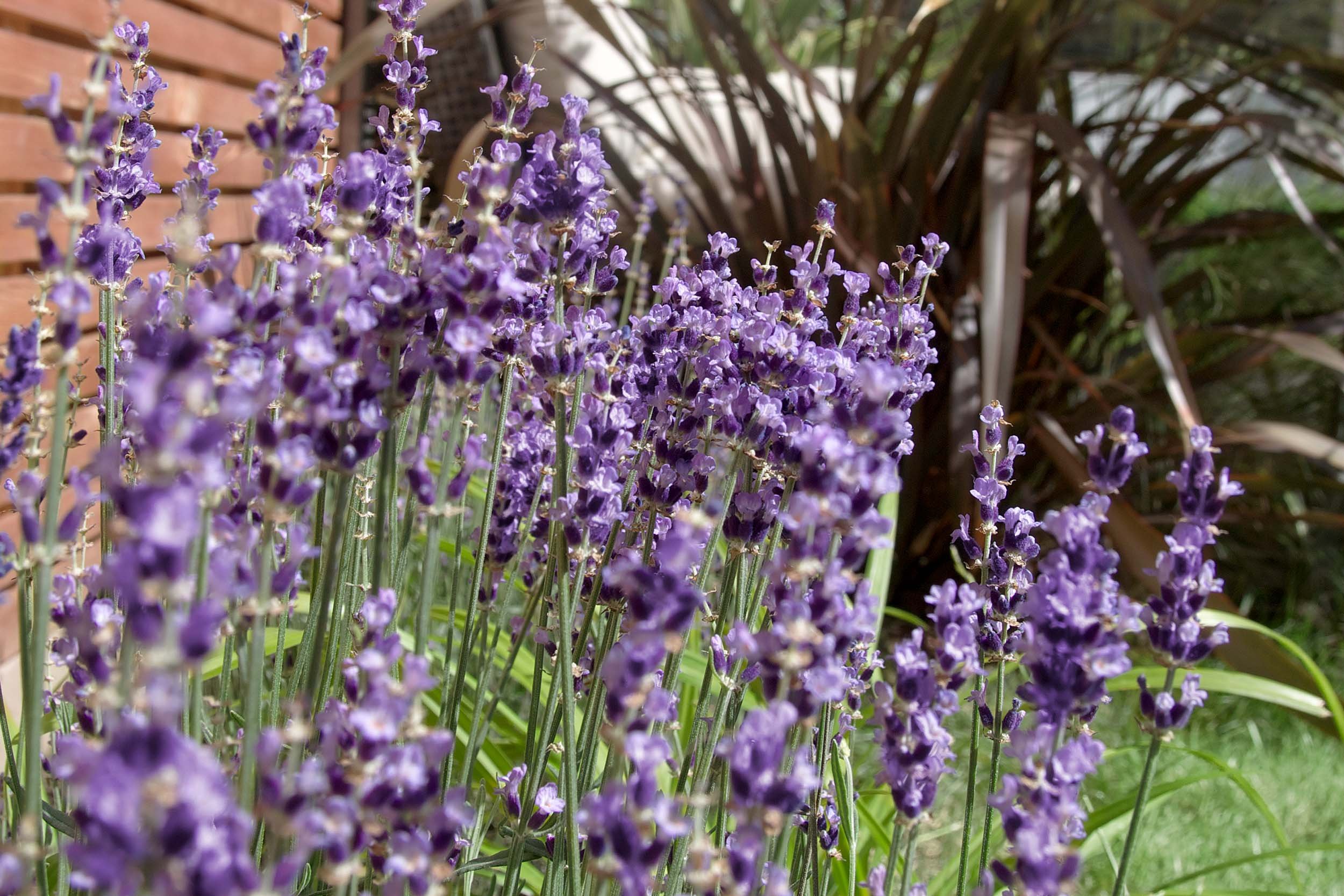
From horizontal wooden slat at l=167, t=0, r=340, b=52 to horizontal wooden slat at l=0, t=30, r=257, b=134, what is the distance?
0.42 ft

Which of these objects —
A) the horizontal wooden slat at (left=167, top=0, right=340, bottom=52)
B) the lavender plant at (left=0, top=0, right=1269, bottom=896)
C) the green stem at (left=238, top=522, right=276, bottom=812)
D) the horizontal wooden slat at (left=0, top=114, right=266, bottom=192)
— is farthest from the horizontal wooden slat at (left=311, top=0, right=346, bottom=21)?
the green stem at (left=238, top=522, right=276, bottom=812)

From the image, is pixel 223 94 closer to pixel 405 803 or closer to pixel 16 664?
pixel 16 664

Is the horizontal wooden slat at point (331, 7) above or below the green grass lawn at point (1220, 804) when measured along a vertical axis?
above

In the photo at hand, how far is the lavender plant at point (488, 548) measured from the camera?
412 millimetres

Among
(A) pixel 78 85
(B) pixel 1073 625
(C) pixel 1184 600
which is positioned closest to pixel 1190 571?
(C) pixel 1184 600

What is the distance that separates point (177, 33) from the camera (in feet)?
6.36

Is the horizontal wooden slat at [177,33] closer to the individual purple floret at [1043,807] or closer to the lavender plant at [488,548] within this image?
the lavender plant at [488,548]

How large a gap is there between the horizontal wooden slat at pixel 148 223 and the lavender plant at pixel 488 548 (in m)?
0.42

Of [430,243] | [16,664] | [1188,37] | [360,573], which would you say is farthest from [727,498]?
[1188,37]

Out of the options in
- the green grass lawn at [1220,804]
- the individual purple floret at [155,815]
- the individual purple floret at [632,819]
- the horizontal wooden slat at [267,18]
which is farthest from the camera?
the horizontal wooden slat at [267,18]

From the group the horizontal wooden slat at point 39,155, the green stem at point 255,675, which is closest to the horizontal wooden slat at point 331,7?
the horizontal wooden slat at point 39,155

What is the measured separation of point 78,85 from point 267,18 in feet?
4.54

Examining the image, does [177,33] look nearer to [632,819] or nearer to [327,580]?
[327,580]

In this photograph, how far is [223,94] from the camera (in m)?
2.17
